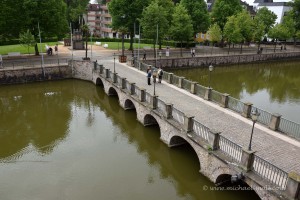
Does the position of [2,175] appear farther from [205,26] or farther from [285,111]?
[205,26]

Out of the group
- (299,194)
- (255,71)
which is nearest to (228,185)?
(299,194)

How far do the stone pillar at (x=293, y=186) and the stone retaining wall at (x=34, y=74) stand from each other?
31.0 meters

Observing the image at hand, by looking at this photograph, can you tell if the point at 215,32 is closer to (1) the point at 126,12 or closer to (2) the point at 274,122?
(1) the point at 126,12

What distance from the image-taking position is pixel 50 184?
16.1m

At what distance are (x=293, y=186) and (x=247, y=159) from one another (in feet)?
7.98

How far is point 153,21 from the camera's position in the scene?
4141cm

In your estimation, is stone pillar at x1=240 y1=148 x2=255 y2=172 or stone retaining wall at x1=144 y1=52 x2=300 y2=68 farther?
stone retaining wall at x1=144 y1=52 x2=300 y2=68

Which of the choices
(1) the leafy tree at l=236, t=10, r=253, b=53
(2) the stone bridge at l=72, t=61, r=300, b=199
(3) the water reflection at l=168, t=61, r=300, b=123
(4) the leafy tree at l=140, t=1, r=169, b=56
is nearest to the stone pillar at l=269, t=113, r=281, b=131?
(2) the stone bridge at l=72, t=61, r=300, b=199

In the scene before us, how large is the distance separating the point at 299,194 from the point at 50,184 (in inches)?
492

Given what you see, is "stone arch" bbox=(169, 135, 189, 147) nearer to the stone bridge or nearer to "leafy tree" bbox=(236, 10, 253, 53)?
the stone bridge

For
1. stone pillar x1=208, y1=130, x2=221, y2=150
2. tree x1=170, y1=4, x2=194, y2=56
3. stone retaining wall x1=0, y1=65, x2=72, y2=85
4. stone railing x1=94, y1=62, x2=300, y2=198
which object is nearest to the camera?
stone railing x1=94, y1=62, x2=300, y2=198

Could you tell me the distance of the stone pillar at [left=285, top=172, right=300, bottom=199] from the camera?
1115cm

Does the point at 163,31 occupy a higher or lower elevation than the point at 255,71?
higher

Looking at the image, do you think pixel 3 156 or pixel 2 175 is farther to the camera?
pixel 3 156
